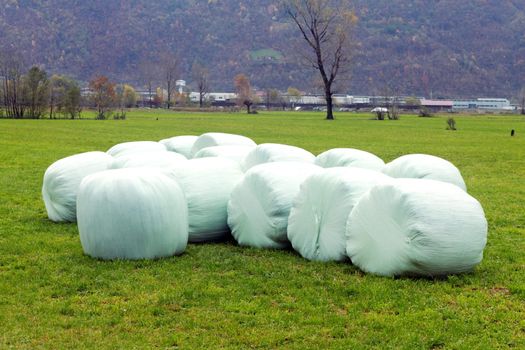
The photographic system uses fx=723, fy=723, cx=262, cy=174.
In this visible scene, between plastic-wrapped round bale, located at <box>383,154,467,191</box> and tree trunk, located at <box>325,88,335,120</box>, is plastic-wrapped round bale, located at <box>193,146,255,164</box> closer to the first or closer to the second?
plastic-wrapped round bale, located at <box>383,154,467,191</box>

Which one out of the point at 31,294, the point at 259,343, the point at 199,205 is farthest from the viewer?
the point at 199,205

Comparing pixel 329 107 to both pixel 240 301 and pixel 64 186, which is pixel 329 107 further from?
pixel 240 301

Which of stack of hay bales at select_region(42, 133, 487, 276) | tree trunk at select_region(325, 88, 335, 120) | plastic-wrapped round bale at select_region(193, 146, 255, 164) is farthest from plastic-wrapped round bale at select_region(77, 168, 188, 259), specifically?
tree trunk at select_region(325, 88, 335, 120)

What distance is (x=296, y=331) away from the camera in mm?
6539

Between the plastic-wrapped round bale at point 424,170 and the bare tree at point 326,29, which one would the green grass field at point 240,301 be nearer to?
the plastic-wrapped round bale at point 424,170

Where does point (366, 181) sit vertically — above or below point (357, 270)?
above

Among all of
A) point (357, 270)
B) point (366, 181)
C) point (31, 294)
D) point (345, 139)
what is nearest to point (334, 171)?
point (366, 181)

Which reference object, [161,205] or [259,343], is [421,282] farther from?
[161,205]

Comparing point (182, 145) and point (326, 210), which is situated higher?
point (182, 145)

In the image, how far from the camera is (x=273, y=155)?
482 inches

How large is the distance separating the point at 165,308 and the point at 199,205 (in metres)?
3.41

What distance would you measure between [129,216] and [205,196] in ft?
5.84

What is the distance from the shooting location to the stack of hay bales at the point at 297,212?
318 inches

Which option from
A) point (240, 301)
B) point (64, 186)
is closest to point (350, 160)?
point (64, 186)
